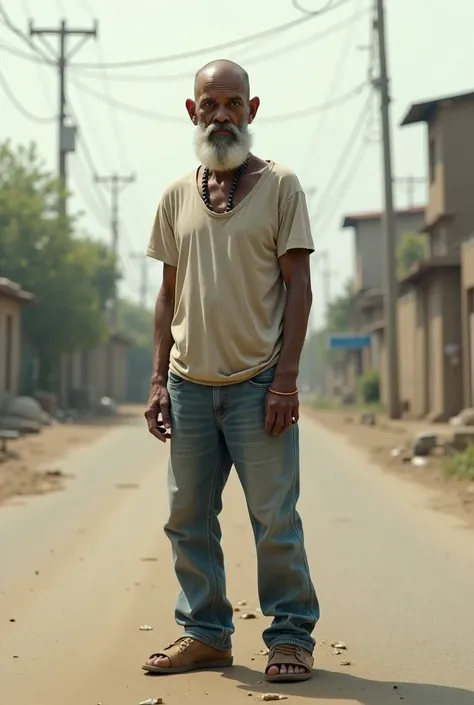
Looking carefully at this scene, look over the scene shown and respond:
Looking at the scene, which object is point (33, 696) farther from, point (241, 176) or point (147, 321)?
point (147, 321)

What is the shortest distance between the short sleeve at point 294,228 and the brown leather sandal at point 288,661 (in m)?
1.53

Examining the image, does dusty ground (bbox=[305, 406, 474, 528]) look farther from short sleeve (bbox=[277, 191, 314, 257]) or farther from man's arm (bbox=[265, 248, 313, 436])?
short sleeve (bbox=[277, 191, 314, 257])

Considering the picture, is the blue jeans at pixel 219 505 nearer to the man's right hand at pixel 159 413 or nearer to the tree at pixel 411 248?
the man's right hand at pixel 159 413

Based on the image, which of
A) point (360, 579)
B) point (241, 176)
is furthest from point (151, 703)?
point (360, 579)

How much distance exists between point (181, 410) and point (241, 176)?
0.97 metres

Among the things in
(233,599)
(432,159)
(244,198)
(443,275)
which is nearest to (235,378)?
(244,198)

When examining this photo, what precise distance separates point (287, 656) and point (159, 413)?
1.09 meters

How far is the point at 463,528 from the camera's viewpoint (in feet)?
34.2

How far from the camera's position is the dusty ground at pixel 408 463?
12.3 metres

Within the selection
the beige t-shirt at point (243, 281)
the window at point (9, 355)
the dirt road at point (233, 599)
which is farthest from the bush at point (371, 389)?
the beige t-shirt at point (243, 281)

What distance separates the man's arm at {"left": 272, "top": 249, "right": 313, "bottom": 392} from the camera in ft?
16.1

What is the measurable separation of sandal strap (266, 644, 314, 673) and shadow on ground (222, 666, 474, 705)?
0.26ft

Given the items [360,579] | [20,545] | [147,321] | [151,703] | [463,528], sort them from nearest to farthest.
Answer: [151,703] → [360,579] → [20,545] → [463,528] → [147,321]

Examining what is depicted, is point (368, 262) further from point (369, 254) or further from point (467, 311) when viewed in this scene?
point (467, 311)
